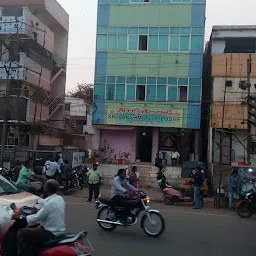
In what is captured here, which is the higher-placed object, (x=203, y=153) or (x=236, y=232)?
(x=203, y=153)

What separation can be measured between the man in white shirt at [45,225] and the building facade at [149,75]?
22.4m

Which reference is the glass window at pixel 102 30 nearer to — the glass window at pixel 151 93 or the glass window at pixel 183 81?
the glass window at pixel 151 93

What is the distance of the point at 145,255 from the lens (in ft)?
24.3

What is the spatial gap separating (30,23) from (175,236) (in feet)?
76.8

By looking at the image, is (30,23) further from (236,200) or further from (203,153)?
(236,200)

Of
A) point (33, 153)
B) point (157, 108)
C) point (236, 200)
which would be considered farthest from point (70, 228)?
point (157, 108)

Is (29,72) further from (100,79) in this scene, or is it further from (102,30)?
(102,30)

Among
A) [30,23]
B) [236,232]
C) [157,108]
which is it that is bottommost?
[236,232]

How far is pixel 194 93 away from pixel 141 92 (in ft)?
12.0


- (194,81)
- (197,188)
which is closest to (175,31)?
(194,81)

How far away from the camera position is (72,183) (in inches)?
775

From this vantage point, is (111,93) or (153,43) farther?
(111,93)

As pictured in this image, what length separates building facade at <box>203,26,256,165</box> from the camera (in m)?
26.0

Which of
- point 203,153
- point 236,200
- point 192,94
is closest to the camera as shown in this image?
point 236,200
